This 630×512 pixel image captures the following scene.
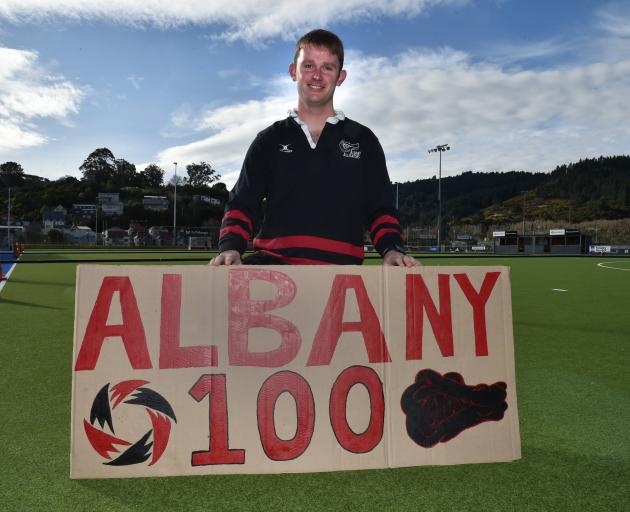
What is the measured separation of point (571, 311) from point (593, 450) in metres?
5.97

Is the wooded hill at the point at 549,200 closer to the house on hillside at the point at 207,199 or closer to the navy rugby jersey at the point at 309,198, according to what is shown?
the house on hillside at the point at 207,199

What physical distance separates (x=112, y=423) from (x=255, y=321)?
719mm

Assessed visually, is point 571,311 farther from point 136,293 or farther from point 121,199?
point 121,199

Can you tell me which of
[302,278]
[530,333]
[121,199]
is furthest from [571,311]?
[121,199]

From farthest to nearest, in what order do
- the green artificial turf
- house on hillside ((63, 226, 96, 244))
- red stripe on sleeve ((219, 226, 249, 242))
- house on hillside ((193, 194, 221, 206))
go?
1. house on hillside ((193, 194, 221, 206))
2. house on hillside ((63, 226, 96, 244))
3. red stripe on sleeve ((219, 226, 249, 242))
4. the green artificial turf

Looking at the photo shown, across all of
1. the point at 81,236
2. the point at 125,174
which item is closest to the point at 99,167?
the point at 125,174

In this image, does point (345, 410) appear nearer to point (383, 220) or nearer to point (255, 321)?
point (255, 321)

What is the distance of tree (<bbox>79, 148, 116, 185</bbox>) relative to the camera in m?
146

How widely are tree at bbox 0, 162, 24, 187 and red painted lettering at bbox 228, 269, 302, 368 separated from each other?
6370 inches

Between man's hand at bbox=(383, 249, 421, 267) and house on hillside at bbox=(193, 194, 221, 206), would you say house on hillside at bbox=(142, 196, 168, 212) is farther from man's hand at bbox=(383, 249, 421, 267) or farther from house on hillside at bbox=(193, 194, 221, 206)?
man's hand at bbox=(383, 249, 421, 267)

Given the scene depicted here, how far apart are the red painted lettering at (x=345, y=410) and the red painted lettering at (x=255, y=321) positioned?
0.26m

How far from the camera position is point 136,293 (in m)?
2.09

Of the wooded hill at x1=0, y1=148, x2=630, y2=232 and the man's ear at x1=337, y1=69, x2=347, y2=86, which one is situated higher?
the wooded hill at x1=0, y1=148, x2=630, y2=232

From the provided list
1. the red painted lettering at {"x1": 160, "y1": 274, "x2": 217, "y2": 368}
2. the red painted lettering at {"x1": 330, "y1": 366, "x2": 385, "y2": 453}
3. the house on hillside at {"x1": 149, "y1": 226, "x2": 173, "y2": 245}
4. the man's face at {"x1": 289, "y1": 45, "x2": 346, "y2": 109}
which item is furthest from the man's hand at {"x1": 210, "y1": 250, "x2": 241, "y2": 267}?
the house on hillside at {"x1": 149, "y1": 226, "x2": 173, "y2": 245}
